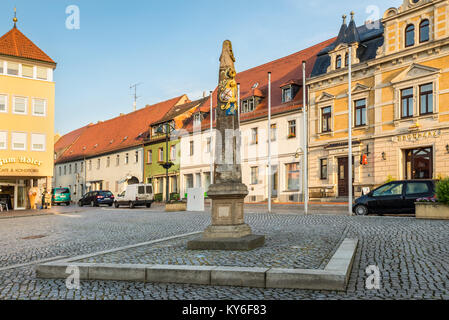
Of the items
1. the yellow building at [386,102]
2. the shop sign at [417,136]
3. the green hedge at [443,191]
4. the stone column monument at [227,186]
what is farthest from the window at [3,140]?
the green hedge at [443,191]

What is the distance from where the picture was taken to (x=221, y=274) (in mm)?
5941

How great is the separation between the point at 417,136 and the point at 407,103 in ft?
7.38

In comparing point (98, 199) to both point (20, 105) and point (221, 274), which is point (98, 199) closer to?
point (20, 105)

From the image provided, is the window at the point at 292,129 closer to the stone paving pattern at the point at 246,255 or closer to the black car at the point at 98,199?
the black car at the point at 98,199

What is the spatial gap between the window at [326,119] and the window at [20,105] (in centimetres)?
2192

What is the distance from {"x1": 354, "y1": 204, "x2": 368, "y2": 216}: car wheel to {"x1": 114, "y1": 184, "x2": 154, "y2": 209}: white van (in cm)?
2009

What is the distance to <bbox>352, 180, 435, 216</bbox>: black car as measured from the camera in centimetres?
1695

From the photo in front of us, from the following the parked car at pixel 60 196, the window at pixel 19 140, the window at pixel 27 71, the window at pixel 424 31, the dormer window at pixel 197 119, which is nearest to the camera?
the window at pixel 424 31

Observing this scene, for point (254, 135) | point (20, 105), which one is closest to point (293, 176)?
point (254, 135)

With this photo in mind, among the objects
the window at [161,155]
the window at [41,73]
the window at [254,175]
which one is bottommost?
the window at [254,175]

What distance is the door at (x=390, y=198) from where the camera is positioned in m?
17.2

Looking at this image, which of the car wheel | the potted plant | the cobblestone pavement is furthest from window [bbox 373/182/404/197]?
the cobblestone pavement

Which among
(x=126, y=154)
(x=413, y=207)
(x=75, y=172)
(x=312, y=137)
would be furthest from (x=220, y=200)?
(x=75, y=172)

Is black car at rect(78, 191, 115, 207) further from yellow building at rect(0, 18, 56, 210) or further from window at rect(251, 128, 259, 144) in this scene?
window at rect(251, 128, 259, 144)
